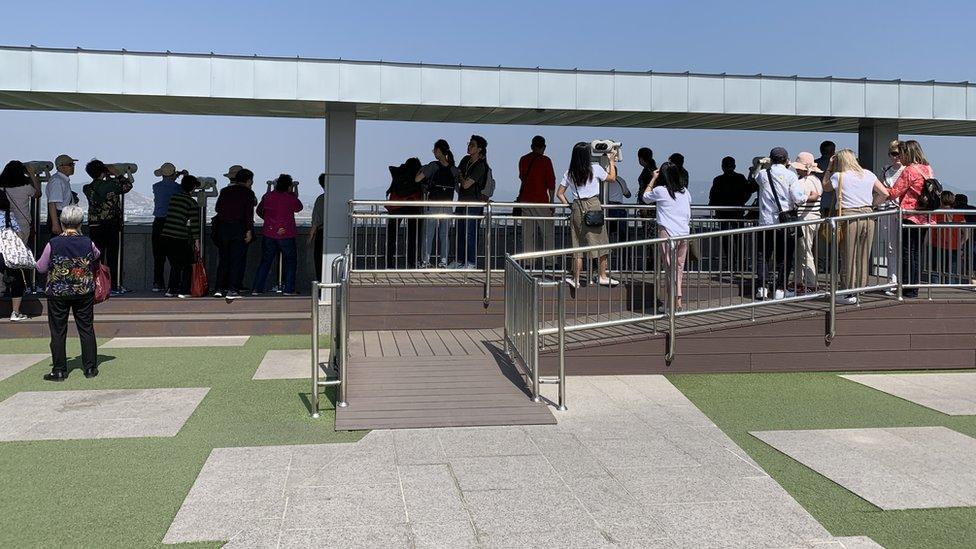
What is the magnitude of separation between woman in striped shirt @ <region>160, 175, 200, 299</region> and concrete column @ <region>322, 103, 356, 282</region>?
6.52ft

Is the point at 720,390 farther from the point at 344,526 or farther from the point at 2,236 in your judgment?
the point at 2,236

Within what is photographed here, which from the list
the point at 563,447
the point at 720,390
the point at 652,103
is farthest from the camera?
the point at 652,103

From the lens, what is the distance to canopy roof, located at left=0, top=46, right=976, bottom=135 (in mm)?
11500

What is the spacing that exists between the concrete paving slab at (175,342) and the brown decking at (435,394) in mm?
2727

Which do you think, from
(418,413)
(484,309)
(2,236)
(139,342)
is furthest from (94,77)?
(418,413)

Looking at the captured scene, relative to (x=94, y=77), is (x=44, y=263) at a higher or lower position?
lower

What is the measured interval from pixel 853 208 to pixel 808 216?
812 mm

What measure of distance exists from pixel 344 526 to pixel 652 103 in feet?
29.4

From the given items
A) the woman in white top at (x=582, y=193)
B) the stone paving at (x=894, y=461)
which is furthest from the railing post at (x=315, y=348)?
the woman in white top at (x=582, y=193)

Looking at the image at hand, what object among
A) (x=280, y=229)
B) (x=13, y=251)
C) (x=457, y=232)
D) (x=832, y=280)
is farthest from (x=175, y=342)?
(x=832, y=280)

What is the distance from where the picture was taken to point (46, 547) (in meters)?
4.56

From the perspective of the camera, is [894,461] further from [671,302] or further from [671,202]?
[671,202]

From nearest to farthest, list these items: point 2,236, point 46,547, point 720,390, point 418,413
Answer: point 46,547 → point 418,413 → point 720,390 → point 2,236

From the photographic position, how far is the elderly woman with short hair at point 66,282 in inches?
347
